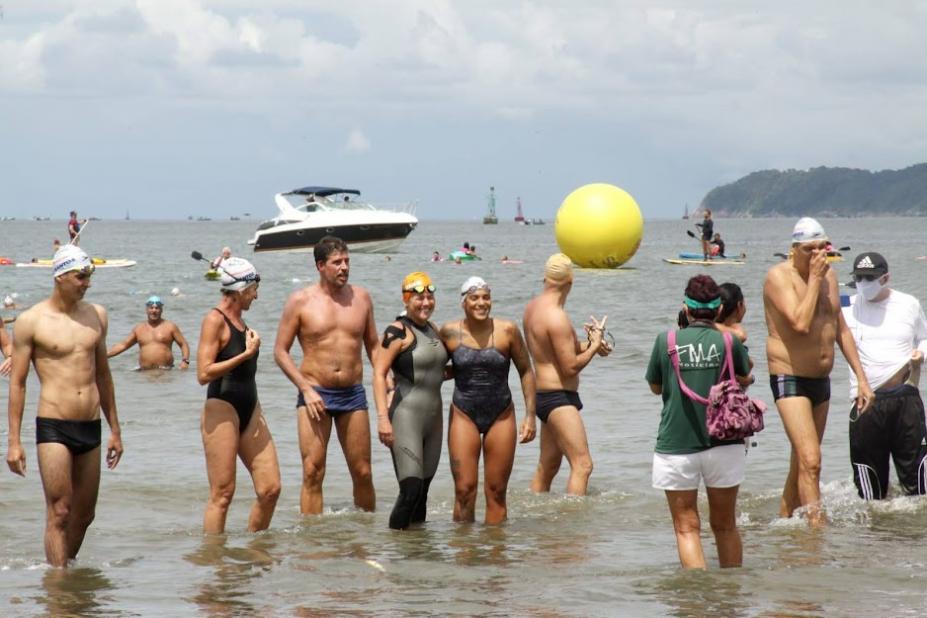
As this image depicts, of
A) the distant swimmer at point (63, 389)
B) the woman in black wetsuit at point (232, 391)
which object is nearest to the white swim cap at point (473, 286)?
the woman in black wetsuit at point (232, 391)

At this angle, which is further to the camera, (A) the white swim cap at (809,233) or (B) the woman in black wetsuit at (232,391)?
(A) the white swim cap at (809,233)

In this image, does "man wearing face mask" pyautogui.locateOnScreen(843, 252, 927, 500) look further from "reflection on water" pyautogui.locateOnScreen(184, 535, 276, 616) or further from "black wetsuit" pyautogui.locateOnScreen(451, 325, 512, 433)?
"reflection on water" pyautogui.locateOnScreen(184, 535, 276, 616)

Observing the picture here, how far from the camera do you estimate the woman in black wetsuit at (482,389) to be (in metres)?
8.19

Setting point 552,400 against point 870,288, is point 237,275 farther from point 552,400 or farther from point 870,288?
point 870,288

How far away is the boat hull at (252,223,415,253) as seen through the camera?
58.1 meters

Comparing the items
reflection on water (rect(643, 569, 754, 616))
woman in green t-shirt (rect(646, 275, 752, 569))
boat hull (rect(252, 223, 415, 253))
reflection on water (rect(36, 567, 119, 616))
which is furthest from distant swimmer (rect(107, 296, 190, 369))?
boat hull (rect(252, 223, 415, 253))

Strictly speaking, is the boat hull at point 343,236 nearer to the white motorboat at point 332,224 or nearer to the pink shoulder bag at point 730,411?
the white motorboat at point 332,224

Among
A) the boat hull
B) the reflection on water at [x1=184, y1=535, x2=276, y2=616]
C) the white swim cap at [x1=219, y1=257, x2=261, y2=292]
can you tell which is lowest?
the reflection on water at [x1=184, y1=535, x2=276, y2=616]

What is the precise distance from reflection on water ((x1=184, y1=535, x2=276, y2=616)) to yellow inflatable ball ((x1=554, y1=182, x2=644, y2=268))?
29473 millimetres

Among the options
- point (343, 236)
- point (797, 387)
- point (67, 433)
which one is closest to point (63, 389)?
point (67, 433)

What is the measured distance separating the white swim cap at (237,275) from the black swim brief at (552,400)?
220cm

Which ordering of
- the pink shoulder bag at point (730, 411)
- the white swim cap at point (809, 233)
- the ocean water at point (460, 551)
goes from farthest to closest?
the white swim cap at point (809, 233), the ocean water at point (460, 551), the pink shoulder bag at point (730, 411)

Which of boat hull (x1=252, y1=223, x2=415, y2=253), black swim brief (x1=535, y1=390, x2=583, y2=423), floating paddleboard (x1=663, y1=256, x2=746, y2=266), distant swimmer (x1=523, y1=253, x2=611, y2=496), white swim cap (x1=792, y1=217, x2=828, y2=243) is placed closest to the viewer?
white swim cap (x1=792, y1=217, x2=828, y2=243)

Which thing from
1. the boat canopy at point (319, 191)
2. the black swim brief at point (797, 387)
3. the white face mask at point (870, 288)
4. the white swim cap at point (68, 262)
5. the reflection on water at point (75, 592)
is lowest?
the reflection on water at point (75, 592)
